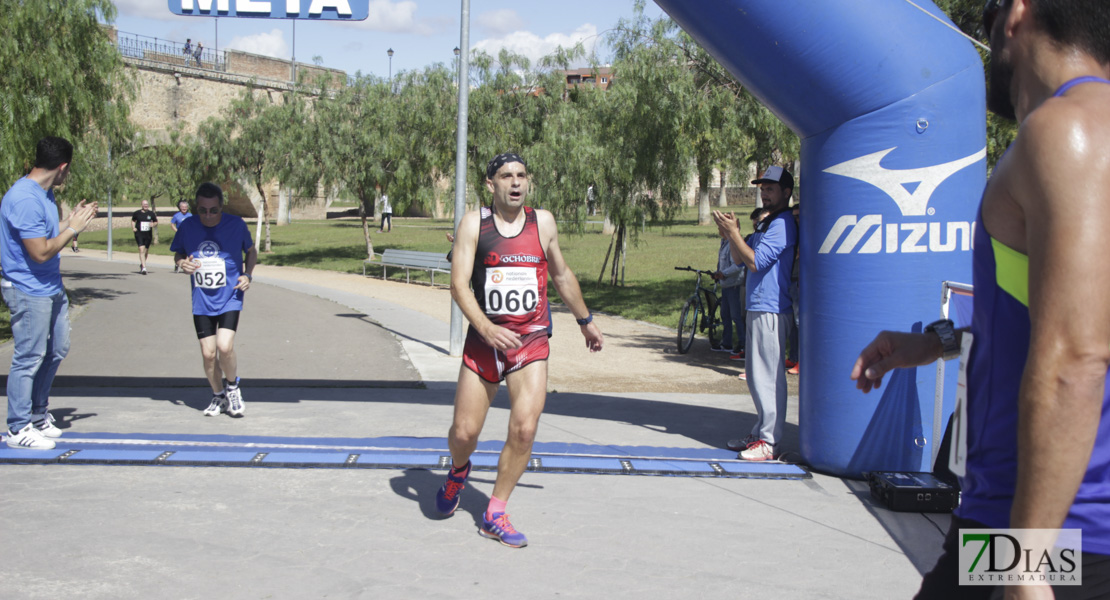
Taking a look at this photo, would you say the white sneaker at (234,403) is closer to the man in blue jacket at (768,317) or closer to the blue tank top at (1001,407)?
the man in blue jacket at (768,317)

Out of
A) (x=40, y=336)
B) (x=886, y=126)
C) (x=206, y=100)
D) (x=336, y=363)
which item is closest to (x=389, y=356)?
(x=336, y=363)

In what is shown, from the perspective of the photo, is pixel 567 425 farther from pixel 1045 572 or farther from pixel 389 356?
pixel 1045 572

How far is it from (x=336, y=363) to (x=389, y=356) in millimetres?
757

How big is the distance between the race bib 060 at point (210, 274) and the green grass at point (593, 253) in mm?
9035

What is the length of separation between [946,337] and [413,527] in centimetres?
303

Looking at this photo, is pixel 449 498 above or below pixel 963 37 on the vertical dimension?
below

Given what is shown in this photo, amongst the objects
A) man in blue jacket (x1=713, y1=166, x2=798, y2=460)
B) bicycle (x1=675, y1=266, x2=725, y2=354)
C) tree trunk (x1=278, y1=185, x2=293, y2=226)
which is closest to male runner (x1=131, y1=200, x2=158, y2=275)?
bicycle (x1=675, y1=266, x2=725, y2=354)

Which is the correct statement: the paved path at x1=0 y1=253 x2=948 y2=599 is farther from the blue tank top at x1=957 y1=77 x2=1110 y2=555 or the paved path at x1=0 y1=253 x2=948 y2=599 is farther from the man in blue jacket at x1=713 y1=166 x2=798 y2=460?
the blue tank top at x1=957 y1=77 x2=1110 y2=555

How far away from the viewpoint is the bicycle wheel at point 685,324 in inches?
459

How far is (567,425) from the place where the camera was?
711 cm

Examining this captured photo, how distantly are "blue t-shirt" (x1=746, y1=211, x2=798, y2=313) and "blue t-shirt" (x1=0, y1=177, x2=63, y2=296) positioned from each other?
4491mm

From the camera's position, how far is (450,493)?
4.65 m

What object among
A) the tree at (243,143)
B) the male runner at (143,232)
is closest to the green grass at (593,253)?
the tree at (243,143)

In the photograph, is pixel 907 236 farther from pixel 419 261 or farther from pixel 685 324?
pixel 419 261
